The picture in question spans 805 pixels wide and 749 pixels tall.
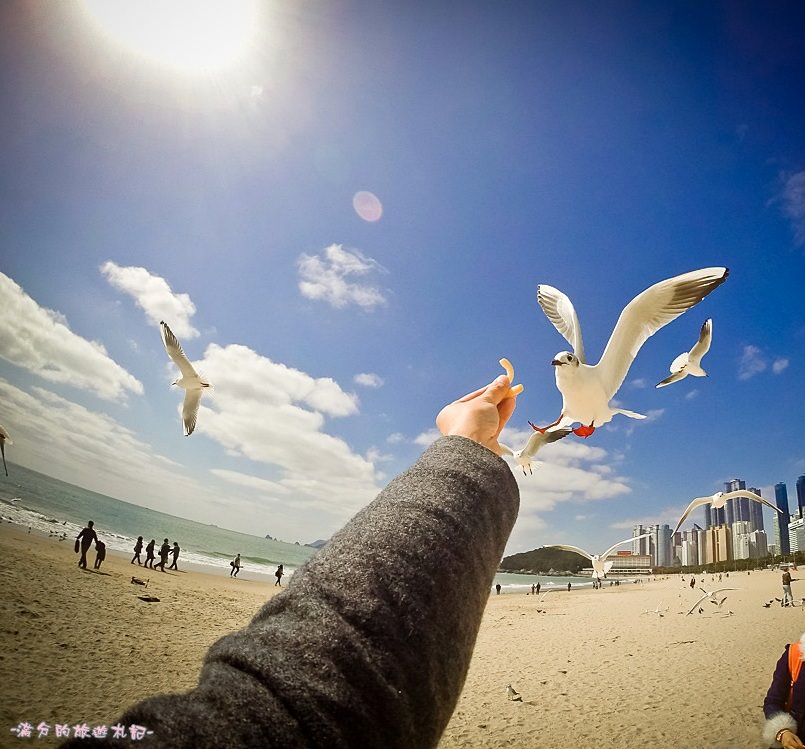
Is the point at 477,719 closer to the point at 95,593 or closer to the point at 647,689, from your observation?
the point at 647,689

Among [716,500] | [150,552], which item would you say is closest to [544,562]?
[150,552]

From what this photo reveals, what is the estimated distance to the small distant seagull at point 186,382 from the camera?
611 cm

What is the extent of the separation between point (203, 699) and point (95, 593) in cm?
1174

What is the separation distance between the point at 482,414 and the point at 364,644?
556mm

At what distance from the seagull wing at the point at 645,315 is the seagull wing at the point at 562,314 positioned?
220 millimetres

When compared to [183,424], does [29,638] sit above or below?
below

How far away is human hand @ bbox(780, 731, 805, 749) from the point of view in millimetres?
1951

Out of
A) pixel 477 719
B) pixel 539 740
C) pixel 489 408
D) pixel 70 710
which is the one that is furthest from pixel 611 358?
pixel 70 710

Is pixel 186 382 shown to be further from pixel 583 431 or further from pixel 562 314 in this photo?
pixel 583 431

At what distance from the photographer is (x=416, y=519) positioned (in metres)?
0.67

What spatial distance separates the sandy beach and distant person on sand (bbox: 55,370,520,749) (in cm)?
233

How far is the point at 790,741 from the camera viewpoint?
6.49ft

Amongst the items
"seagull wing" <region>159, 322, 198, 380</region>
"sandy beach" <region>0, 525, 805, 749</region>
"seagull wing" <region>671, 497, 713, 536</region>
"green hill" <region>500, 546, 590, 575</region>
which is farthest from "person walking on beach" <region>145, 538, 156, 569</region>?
"green hill" <region>500, 546, 590, 575</region>

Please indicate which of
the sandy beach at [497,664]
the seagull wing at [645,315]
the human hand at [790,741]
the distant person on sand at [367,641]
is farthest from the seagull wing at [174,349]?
the human hand at [790,741]
